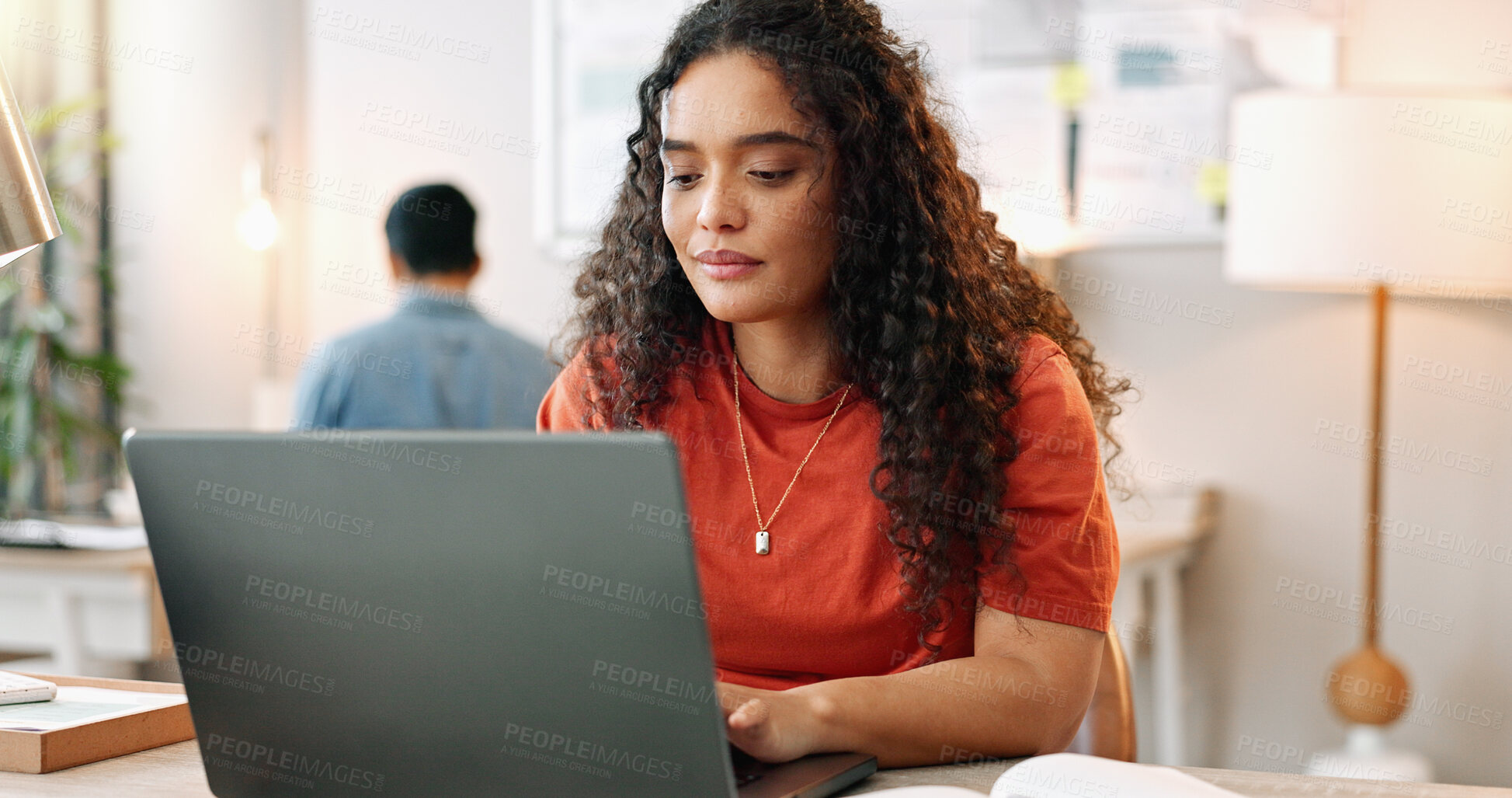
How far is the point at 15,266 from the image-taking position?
128 inches

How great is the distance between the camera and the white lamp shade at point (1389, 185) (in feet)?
7.48

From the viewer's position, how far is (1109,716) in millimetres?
1186

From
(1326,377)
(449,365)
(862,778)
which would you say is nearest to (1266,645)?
(1326,377)

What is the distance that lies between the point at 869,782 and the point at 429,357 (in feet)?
6.26

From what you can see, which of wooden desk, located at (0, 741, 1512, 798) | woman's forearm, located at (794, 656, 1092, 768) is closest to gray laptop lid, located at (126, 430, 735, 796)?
wooden desk, located at (0, 741, 1512, 798)

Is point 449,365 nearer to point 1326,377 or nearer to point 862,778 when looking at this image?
point 1326,377

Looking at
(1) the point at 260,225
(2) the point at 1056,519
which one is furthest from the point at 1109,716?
(1) the point at 260,225

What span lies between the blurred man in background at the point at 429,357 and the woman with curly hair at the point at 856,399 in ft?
4.67

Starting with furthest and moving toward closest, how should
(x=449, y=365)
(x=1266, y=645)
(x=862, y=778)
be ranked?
(x=1266, y=645) < (x=449, y=365) < (x=862, y=778)

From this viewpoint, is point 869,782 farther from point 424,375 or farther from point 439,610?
point 424,375

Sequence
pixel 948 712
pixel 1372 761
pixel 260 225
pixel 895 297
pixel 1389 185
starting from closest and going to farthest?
pixel 948 712 → pixel 895 297 → pixel 1389 185 → pixel 1372 761 → pixel 260 225

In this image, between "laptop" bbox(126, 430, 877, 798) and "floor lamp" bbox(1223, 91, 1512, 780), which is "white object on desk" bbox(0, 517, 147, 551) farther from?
"floor lamp" bbox(1223, 91, 1512, 780)

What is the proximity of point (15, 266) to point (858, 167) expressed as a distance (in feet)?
9.05

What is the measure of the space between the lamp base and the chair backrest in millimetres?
1481
